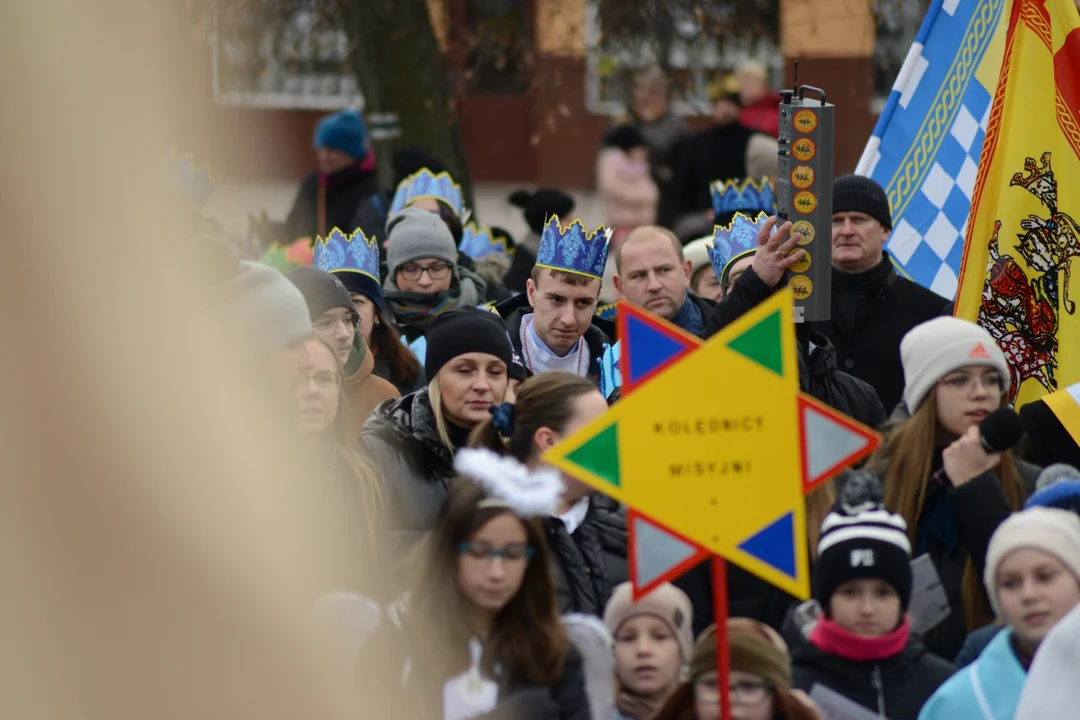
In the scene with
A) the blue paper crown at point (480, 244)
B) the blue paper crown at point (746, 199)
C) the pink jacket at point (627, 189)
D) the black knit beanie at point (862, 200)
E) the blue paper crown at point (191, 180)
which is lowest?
the pink jacket at point (627, 189)

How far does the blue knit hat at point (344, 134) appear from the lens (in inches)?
390

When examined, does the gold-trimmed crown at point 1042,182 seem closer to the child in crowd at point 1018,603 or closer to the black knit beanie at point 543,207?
the child in crowd at point 1018,603

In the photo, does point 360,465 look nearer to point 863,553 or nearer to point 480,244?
point 863,553

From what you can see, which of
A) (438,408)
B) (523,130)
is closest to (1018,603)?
(438,408)

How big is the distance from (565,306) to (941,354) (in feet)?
5.14

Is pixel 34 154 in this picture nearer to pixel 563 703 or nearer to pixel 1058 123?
pixel 563 703

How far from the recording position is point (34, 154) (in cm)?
122

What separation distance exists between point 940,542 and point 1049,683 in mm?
1045

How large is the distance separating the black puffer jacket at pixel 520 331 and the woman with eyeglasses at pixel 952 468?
4.47 ft

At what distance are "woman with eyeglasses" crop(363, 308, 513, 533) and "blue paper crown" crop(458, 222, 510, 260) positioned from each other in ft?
13.0

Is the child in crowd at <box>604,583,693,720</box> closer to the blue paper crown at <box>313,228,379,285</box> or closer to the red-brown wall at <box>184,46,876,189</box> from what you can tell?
the red-brown wall at <box>184,46,876,189</box>

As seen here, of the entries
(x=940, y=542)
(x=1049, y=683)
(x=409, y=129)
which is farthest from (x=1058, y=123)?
(x=409, y=129)

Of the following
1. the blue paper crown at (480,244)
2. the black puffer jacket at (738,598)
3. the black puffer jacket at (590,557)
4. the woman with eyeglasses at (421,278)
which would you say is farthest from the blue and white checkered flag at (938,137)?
the black puffer jacket at (590,557)

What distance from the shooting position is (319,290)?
5020 millimetres
